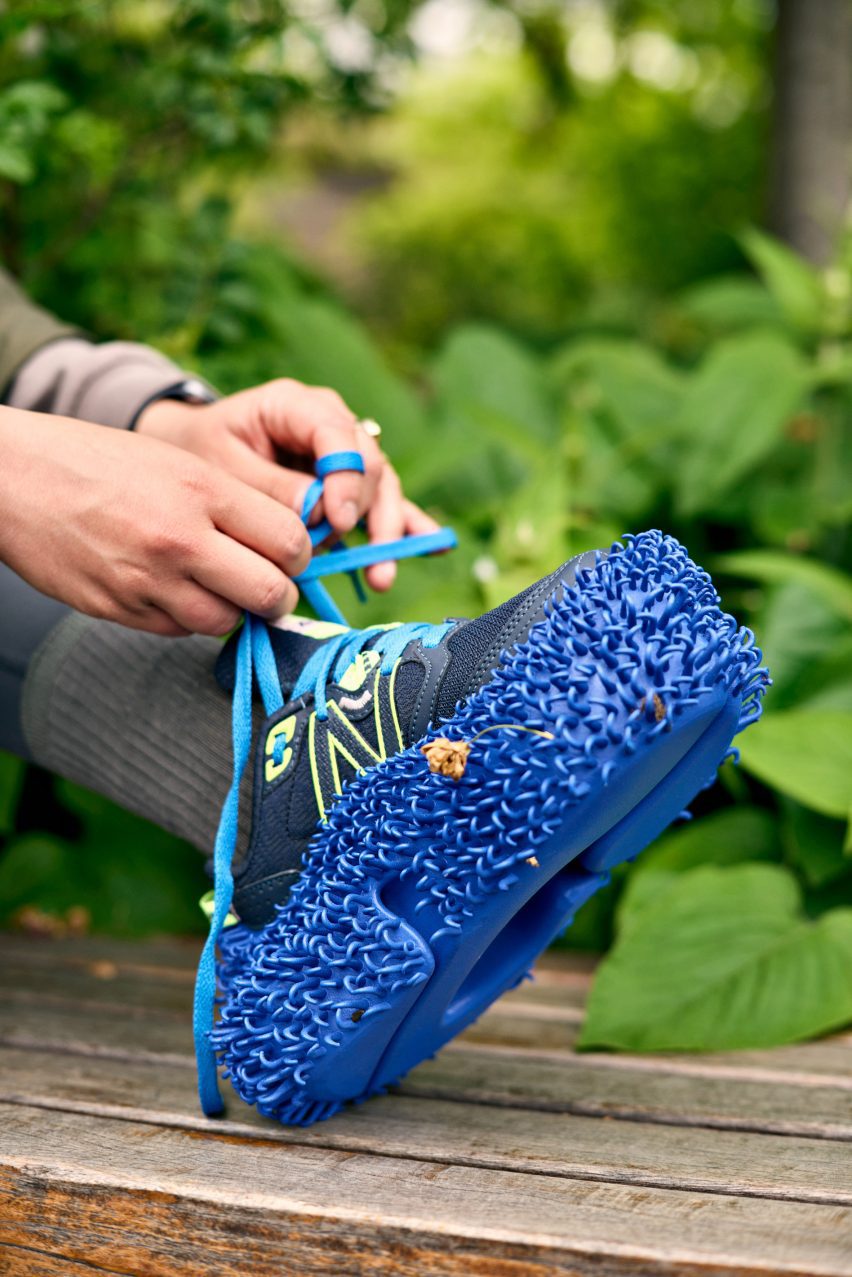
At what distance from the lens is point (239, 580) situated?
959 mm

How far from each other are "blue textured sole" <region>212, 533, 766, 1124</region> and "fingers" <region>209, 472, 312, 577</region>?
20cm

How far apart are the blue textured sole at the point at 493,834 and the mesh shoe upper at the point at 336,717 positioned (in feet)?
0.09

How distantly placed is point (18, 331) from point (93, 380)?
0.12 m

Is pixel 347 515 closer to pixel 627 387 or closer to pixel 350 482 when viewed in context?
pixel 350 482

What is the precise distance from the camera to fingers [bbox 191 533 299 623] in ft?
3.11

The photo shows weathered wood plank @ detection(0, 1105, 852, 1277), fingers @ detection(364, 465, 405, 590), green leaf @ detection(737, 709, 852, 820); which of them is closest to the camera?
weathered wood plank @ detection(0, 1105, 852, 1277)

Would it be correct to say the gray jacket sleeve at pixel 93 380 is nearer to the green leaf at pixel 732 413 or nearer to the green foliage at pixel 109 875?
the green foliage at pixel 109 875

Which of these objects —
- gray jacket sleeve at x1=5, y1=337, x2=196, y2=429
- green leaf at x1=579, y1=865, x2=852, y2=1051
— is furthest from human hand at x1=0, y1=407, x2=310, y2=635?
green leaf at x1=579, y1=865, x2=852, y2=1051

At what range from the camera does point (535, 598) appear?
88 centimetres

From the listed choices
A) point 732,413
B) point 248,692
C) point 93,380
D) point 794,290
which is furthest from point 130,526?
point 794,290

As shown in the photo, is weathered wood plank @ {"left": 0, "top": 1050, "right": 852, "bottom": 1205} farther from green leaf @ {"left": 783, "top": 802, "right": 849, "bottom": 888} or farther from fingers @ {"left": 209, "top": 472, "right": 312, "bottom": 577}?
green leaf @ {"left": 783, "top": 802, "right": 849, "bottom": 888}

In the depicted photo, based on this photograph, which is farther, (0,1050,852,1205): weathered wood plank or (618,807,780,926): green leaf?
(618,807,780,926): green leaf

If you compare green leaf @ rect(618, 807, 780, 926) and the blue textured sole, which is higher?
the blue textured sole

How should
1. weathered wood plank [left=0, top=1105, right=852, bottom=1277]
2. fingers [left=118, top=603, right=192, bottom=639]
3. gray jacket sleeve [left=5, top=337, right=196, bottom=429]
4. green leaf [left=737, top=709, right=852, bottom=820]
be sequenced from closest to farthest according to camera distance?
weathered wood plank [left=0, top=1105, right=852, bottom=1277] < fingers [left=118, top=603, right=192, bottom=639] < gray jacket sleeve [left=5, top=337, right=196, bottom=429] < green leaf [left=737, top=709, right=852, bottom=820]
